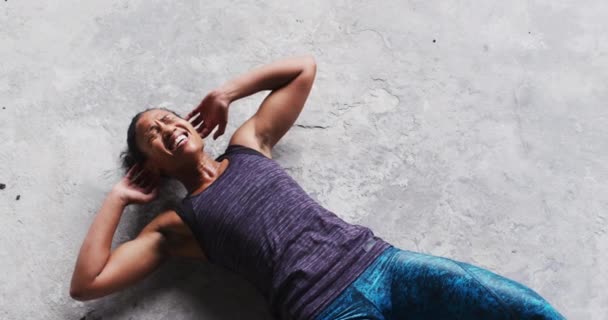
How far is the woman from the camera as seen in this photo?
1.81 m

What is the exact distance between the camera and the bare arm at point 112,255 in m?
1.97

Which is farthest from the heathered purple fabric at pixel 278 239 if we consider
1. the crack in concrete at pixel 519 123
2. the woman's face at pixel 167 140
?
Answer: the crack in concrete at pixel 519 123

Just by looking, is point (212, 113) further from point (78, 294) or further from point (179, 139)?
point (78, 294)

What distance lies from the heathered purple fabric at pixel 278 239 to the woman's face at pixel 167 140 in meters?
0.13

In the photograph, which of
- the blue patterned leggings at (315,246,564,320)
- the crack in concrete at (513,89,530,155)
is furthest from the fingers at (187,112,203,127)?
the crack in concrete at (513,89,530,155)

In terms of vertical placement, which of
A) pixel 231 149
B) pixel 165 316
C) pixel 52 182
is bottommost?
pixel 165 316

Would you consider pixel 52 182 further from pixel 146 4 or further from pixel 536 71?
pixel 536 71

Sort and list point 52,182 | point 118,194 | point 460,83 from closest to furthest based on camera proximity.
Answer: point 118,194, point 52,182, point 460,83

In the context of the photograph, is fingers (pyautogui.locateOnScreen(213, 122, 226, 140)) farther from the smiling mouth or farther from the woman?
the smiling mouth

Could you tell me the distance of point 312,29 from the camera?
2.48 metres

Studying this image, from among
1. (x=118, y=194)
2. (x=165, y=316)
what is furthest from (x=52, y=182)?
(x=165, y=316)

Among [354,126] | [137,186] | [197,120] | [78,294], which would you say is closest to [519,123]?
[354,126]

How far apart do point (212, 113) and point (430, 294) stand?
94 centimetres

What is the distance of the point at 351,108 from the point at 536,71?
0.73m
